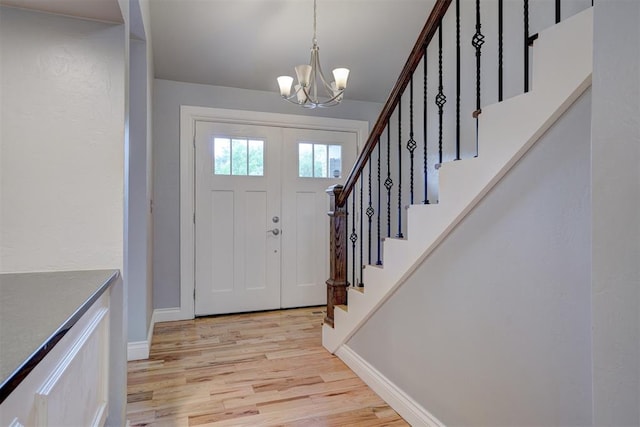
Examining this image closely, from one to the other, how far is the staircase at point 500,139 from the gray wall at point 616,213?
1.75ft

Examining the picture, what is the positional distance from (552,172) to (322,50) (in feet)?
8.78

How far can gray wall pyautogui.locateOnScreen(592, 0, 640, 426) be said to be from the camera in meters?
0.53

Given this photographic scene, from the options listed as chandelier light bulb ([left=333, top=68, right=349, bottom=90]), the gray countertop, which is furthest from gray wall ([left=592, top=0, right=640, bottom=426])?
chandelier light bulb ([left=333, top=68, right=349, bottom=90])

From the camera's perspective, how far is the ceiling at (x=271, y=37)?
9.30 ft

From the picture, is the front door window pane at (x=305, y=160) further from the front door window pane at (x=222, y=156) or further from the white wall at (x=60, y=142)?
the white wall at (x=60, y=142)

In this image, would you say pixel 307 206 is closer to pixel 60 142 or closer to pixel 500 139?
pixel 60 142

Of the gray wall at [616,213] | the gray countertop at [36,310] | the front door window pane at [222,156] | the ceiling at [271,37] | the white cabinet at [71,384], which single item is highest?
the ceiling at [271,37]

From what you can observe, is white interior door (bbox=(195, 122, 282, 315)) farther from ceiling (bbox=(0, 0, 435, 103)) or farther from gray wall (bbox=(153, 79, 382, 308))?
ceiling (bbox=(0, 0, 435, 103))

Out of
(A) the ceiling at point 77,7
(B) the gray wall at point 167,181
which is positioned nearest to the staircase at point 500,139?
(A) the ceiling at point 77,7

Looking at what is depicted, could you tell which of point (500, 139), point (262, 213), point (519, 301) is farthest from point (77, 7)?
point (262, 213)

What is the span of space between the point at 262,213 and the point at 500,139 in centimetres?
287

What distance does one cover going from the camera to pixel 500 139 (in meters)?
1.27

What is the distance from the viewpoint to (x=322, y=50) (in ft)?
10.9

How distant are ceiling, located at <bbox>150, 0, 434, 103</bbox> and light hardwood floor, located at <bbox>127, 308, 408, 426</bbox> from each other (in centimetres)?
Result: 240
